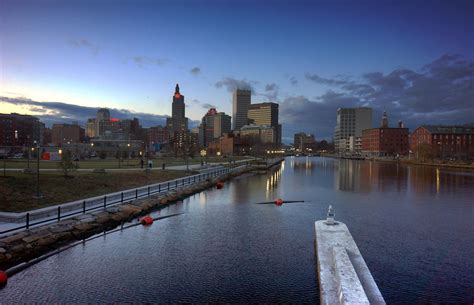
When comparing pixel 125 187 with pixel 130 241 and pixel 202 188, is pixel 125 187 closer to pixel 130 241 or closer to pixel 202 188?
pixel 202 188

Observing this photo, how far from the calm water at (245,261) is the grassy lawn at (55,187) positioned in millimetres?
7734

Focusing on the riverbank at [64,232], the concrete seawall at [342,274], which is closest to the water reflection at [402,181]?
the riverbank at [64,232]

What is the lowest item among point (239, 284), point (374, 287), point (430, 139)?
point (239, 284)

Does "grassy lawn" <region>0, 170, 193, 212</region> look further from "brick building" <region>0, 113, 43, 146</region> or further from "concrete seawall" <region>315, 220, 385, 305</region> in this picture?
"brick building" <region>0, 113, 43, 146</region>

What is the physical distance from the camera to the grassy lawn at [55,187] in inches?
1099

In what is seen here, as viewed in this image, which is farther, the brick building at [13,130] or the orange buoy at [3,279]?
the brick building at [13,130]

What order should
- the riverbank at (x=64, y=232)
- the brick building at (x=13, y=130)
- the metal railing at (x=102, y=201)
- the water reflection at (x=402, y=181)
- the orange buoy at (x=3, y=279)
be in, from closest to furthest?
the orange buoy at (x=3, y=279) → the riverbank at (x=64, y=232) → the metal railing at (x=102, y=201) → the water reflection at (x=402, y=181) → the brick building at (x=13, y=130)

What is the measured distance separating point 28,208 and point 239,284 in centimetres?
1808

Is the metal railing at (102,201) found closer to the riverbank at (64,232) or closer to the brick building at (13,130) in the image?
the riverbank at (64,232)

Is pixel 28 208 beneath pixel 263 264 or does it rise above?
above

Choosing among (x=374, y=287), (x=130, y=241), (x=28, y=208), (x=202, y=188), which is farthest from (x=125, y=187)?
(x=374, y=287)

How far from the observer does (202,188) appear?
54250mm

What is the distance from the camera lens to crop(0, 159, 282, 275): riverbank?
19.2 meters

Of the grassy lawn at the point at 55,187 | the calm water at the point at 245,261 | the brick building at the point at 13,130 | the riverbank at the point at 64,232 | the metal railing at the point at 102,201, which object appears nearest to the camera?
the calm water at the point at 245,261
